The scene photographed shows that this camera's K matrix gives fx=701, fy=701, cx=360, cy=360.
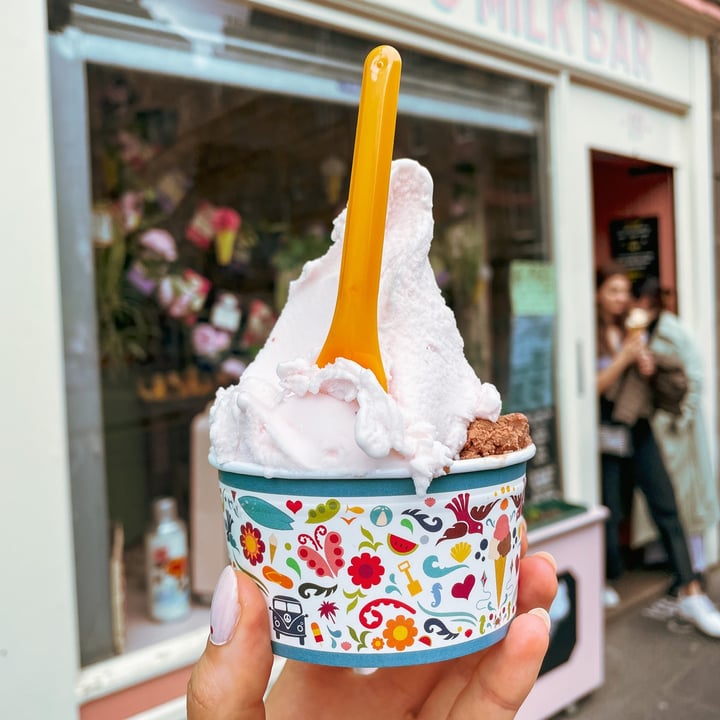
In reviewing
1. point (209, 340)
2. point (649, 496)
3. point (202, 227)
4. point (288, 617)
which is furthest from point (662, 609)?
point (288, 617)

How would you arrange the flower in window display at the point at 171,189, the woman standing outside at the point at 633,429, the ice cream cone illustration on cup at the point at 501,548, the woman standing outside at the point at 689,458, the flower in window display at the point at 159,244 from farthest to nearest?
the woman standing outside at the point at 689,458, the woman standing outside at the point at 633,429, the flower in window display at the point at 171,189, the flower in window display at the point at 159,244, the ice cream cone illustration on cup at the point at 501,548

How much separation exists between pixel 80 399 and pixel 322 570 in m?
1.33

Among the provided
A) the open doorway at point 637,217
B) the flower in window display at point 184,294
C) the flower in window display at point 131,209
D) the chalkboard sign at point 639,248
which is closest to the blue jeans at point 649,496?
the open doorway at point 637,217

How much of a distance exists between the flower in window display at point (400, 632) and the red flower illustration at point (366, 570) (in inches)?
2.4

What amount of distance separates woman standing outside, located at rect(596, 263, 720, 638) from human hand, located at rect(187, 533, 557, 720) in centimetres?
262

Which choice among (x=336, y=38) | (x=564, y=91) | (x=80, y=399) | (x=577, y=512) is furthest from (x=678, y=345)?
(x=80, y=399)

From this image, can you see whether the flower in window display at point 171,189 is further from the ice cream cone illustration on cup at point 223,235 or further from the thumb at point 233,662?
the thumb at point 233,662

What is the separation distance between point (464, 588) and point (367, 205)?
0.52 metres

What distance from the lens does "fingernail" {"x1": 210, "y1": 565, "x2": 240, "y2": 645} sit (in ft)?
2.95

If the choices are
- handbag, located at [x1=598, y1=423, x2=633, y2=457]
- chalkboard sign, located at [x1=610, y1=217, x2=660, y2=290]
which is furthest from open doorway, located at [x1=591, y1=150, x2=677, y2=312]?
handbag, located at [x1=598, y1=423, x2=633, y2=457]

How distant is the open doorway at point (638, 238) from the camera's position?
403 centimetres

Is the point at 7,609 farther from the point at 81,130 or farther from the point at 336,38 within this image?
the point at 336,38

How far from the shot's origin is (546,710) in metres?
2.77

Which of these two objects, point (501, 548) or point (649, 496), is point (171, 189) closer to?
point (501, 548)
